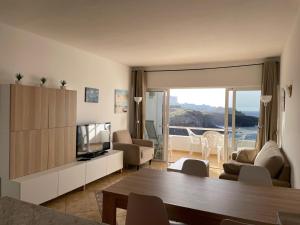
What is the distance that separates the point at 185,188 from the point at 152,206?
0.56m

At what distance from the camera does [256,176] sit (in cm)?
257

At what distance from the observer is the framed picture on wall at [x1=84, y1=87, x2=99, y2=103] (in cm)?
490

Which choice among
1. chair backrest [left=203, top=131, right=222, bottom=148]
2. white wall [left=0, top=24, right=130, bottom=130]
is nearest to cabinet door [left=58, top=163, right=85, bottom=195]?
white wall [left=0, top=24, right=130, bottom=130]

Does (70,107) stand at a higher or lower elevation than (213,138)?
higher

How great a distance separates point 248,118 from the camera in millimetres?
5570

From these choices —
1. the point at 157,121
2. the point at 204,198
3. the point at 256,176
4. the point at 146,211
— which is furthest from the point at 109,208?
the point at 157,121

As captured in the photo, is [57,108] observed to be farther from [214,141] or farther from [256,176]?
[214,141]

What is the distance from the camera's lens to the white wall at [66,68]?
3424 mm

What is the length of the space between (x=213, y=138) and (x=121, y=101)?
2932mm

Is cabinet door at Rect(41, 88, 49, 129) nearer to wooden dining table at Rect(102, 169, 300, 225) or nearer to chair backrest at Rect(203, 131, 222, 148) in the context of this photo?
wooden dining table at Rect(102, 169, 300, 225)

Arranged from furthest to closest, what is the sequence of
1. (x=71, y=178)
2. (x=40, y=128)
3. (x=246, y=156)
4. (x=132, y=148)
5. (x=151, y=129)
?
(x=151, y=129) → (x=132, y=148) → (x=246, y=156) → (x=71, y=178) → (x=40, y=128)

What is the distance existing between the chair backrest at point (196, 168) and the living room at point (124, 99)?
0.05 feet

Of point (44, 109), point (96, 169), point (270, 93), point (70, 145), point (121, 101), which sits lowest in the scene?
point (96, 169)

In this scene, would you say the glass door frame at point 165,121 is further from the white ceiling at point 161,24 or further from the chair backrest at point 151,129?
the white ceiling at point 161,24
